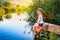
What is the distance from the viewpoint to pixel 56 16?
1.26m

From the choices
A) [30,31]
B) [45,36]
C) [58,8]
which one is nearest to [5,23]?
[30,31]

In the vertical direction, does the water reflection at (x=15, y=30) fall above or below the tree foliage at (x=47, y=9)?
below

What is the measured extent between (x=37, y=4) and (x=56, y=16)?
195mm

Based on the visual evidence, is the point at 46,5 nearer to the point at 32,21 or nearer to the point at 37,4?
the point at 37,4

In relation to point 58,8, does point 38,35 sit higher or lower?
lower

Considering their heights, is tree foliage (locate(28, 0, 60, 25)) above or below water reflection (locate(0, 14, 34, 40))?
above

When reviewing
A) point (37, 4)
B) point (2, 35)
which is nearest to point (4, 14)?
point (2, 35)

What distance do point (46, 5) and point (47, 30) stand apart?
22 cm

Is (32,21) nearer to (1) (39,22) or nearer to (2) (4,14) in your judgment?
(1) (39,22)

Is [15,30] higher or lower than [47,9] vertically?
lower

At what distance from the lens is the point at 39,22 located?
4.23 ft

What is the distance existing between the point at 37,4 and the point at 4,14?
307 millimetres

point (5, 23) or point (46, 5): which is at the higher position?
point (46, 5)

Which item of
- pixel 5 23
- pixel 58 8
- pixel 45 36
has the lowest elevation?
pixel 45 36
